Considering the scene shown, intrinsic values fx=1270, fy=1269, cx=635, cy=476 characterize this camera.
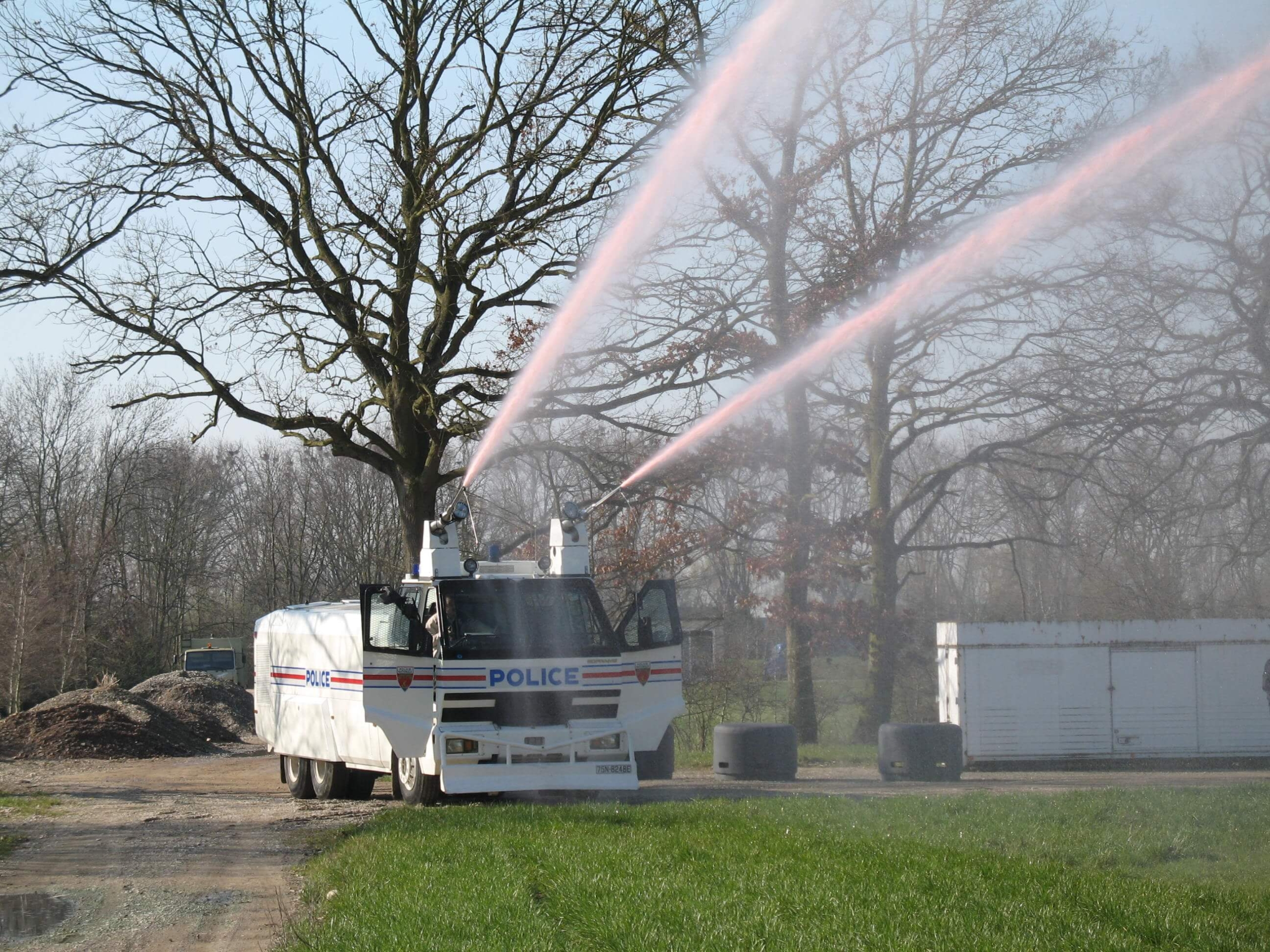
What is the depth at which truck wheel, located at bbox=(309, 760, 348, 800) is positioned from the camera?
55.9 ft

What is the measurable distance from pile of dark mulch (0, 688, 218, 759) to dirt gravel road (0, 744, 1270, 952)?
0.80 metres

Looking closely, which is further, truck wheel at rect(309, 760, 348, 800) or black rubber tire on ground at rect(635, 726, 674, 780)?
black rubber tire on ground at rect(635, 726, 674, 780)

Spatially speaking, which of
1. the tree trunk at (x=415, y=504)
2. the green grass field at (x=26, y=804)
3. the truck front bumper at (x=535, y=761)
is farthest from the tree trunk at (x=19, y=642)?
the truck front bumper at (x=535, y=761)

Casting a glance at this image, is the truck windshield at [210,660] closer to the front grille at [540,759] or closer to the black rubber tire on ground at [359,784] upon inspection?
the black rubber tire on ground at [359,784]

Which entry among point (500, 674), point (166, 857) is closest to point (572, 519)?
point (500, 674)

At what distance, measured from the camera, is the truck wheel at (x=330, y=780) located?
17031 mm

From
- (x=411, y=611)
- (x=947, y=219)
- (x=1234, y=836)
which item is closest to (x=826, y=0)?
(x=947, y=219)

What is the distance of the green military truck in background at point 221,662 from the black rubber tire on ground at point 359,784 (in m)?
32.3

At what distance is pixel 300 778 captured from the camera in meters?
18.2

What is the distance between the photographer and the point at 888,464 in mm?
28281

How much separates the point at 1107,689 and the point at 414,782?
14.5 m

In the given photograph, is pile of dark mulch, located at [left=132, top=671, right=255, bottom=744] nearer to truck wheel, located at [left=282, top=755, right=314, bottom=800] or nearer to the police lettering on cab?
truck wheel, located at [left=282, top=755, right=314, bottom=800]

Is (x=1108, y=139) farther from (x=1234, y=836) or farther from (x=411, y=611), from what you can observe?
(x=411, y=611)

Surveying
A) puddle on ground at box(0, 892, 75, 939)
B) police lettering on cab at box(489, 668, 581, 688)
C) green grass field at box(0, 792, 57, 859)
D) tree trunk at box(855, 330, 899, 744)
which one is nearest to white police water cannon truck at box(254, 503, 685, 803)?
police lettering on cab at box(489, 668, 581, 688)
